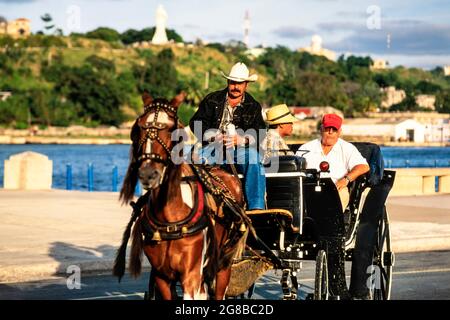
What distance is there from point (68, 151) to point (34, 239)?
457 ft

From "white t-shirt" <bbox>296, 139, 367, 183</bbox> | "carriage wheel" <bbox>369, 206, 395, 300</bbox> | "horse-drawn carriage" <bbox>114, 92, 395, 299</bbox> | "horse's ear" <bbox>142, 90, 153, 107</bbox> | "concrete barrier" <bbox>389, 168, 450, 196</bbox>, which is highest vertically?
"horse's ear" <bbox>142, 90, 153, 107</bbox>

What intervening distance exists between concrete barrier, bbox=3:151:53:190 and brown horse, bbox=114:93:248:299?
23054mm

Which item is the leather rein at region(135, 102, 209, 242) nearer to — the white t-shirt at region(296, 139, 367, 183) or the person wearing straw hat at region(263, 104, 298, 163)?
the person wearing straw hat at region(263, 104, 298, 163)

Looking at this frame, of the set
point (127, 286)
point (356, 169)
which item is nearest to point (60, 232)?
point (127, 286)

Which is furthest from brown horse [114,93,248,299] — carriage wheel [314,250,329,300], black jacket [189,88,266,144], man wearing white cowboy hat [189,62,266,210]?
carriage wheel [314,250,329,300]

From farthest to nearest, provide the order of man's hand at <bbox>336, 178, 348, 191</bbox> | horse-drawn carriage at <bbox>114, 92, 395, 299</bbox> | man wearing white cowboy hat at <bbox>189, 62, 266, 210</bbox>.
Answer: man's hand at <bbox>336, 178, 348, 191</bbox>, man wearing white cowboy hat at <bbox>189, 62, 266, 210</bbox>, horse-drawn carriage at <bbox>114, 92, 395, 299</bbox>

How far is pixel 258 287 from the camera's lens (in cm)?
1386

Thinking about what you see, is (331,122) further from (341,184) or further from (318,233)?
(318,233)

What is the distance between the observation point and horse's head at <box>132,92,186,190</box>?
805cm

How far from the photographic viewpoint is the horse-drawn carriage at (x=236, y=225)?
8453 mm

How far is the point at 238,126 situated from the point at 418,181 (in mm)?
23903

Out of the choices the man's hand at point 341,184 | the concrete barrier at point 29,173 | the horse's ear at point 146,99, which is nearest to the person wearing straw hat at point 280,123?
the man's hand at point 341,184

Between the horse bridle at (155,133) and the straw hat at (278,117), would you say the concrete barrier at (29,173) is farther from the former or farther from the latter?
the horse bridle at (155,133)

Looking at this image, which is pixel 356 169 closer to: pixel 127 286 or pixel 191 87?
pixel 127 286
